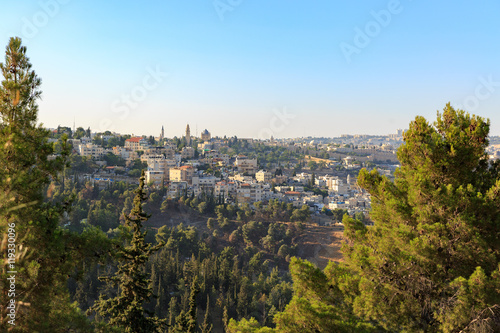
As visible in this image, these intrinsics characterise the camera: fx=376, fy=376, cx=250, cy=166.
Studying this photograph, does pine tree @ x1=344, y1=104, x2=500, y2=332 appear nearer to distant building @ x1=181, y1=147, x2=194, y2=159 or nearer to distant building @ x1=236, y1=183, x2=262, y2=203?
distant building @ x1=236, y1=183, x2=262, y2=203

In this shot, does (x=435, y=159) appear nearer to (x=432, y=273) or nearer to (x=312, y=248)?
(x=432, y=273)

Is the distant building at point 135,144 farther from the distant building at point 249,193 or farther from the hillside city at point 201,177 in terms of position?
the distant building at point 249,193

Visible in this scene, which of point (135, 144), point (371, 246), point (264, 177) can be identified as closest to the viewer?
point (371, 246)

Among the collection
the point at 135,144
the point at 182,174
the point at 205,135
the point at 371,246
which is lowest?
the point at 182,174

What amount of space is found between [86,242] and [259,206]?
45.2 m

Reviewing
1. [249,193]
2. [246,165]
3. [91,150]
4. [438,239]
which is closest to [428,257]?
[438,239]

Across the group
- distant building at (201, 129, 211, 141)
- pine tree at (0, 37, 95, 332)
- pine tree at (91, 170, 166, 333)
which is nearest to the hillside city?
distant building at (201, 129, 211, 141)

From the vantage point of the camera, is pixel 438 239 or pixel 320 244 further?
pixel 320 244

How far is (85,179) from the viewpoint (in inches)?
2044

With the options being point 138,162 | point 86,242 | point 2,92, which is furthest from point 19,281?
point 138,162

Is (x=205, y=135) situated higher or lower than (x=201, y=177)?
higher

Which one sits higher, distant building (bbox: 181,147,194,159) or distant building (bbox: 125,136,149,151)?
distant building (bbox: 125,136,149,151)

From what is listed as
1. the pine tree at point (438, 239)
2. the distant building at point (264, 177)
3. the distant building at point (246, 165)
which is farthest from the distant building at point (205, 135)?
the pine tree at point (438, 239)

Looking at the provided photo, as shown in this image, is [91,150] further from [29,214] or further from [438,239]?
[438,239]
